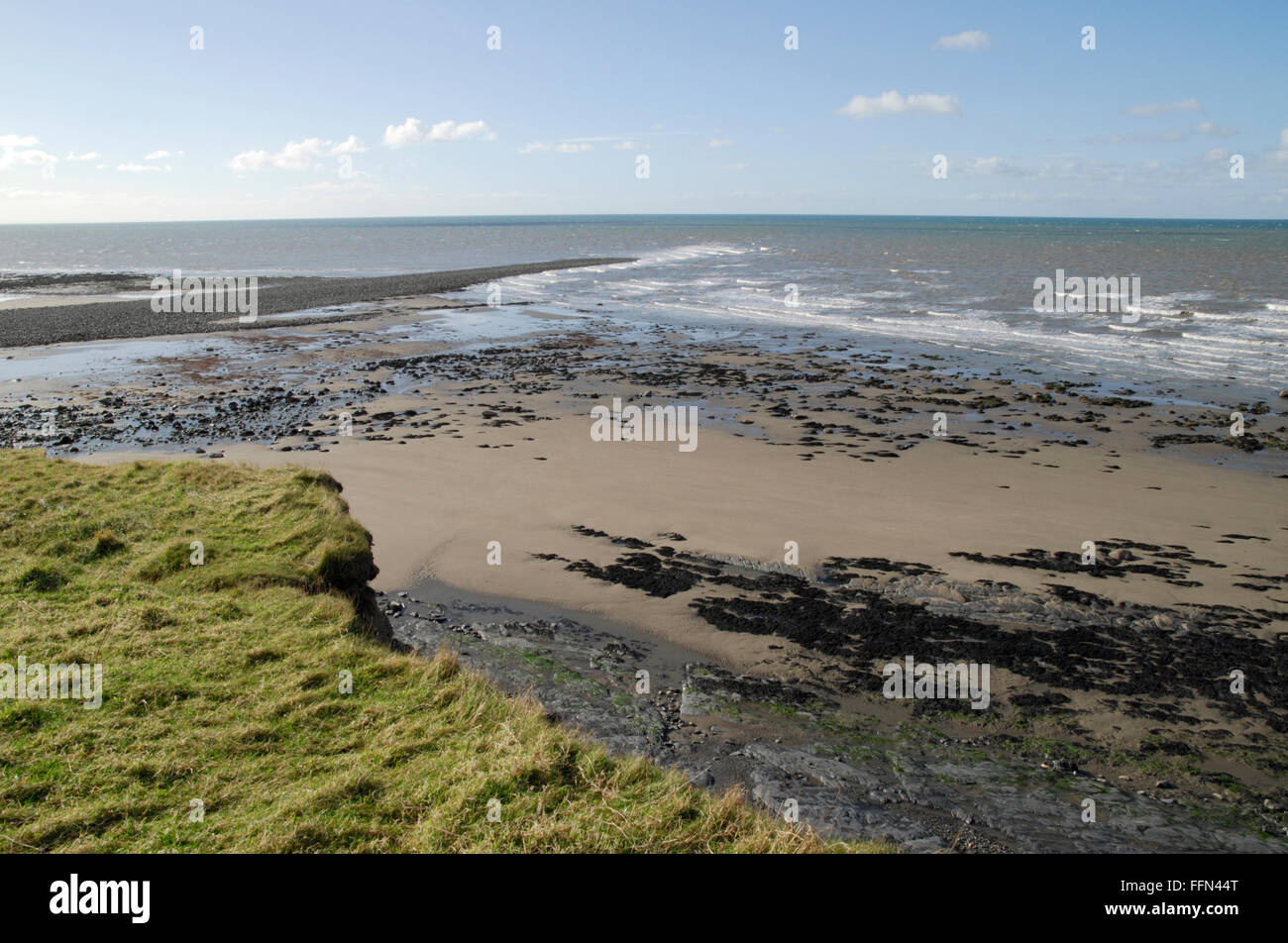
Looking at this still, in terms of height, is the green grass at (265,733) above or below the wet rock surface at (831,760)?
above

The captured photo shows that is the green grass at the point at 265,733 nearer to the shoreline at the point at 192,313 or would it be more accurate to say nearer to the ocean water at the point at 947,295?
the ocean water at the point at 947,295

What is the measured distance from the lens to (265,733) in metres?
5.98

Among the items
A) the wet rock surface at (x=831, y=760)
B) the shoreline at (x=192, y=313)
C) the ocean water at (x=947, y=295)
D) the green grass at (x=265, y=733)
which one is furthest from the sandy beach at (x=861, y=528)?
the shoreline at (x=192, y=313)

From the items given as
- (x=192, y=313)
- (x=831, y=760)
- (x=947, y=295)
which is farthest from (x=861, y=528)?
(x=192, y=313)

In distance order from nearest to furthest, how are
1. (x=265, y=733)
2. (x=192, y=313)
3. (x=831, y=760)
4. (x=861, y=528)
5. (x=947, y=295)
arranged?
(x=265, y=733) → (x=831, y=760) → (x=861, y=528) → (x=192, y=313) → (x=947, y=295)

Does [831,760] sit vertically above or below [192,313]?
below

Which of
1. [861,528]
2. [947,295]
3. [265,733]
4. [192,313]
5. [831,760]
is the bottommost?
[831,760]

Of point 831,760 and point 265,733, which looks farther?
point 831,760

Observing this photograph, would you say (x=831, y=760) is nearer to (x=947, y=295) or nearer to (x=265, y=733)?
(x=265, y=733)

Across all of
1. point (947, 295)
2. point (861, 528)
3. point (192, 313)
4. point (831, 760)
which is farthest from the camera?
point (947, 295)

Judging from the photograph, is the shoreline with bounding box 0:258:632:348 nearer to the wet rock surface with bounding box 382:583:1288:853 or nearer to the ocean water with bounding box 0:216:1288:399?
the ocean water with bounding box 0:216:1288:399

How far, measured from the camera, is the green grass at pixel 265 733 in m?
5.04

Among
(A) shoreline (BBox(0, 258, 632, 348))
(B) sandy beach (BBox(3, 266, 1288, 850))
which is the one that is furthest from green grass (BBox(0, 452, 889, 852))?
(A) shoreline (BBox(0, 258, 632, 348))
